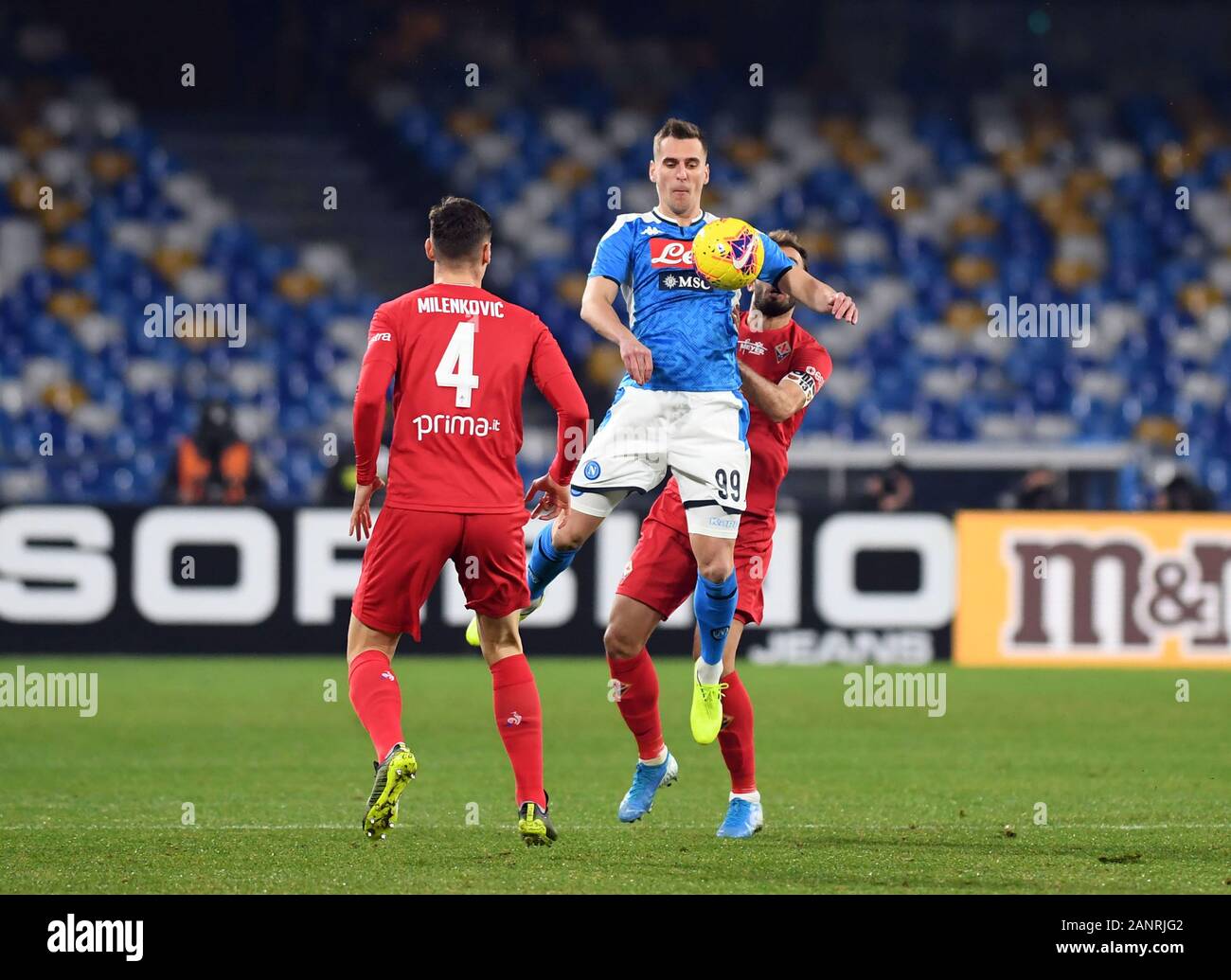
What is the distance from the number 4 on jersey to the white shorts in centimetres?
74

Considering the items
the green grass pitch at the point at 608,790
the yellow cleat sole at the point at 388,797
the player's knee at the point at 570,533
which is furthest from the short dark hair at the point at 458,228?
the green grass pitch at the point at 608,790

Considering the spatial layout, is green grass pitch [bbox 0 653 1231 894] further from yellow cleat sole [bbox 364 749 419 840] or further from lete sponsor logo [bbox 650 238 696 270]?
lete sponsor logo [bbox 650 238 696 270]

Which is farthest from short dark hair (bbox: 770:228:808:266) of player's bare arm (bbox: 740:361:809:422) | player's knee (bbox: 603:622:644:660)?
player's knee (bbox: 603:622:644:660)

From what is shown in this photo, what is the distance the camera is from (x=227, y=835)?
21.6 feet

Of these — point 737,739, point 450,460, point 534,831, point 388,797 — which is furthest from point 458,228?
point 737,739

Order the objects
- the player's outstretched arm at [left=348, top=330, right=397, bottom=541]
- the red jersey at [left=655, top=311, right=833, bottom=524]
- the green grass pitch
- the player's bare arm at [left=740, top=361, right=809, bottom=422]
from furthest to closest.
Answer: the red jersey at [left=655, top=311, right=833, bottom=524] → the player's bare arm at [left=740, top=361, right=809, bottom=422] → the player's outstretched arm at [left=348, top=330, right=397, bottom=541] → the green grass pitch

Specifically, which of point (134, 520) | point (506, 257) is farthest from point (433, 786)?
point (506, 257)

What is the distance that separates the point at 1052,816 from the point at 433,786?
8.49ft

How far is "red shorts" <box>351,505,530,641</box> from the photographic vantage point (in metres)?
6.06

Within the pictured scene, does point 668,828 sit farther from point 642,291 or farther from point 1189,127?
point 1189,127

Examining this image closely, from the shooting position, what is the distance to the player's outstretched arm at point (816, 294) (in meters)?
6.58

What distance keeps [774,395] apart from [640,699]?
1215mm

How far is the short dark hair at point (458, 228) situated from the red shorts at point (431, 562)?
84 centimetres

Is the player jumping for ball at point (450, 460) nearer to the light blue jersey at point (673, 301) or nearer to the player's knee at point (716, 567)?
the light blue jersey at point (673, 301)
